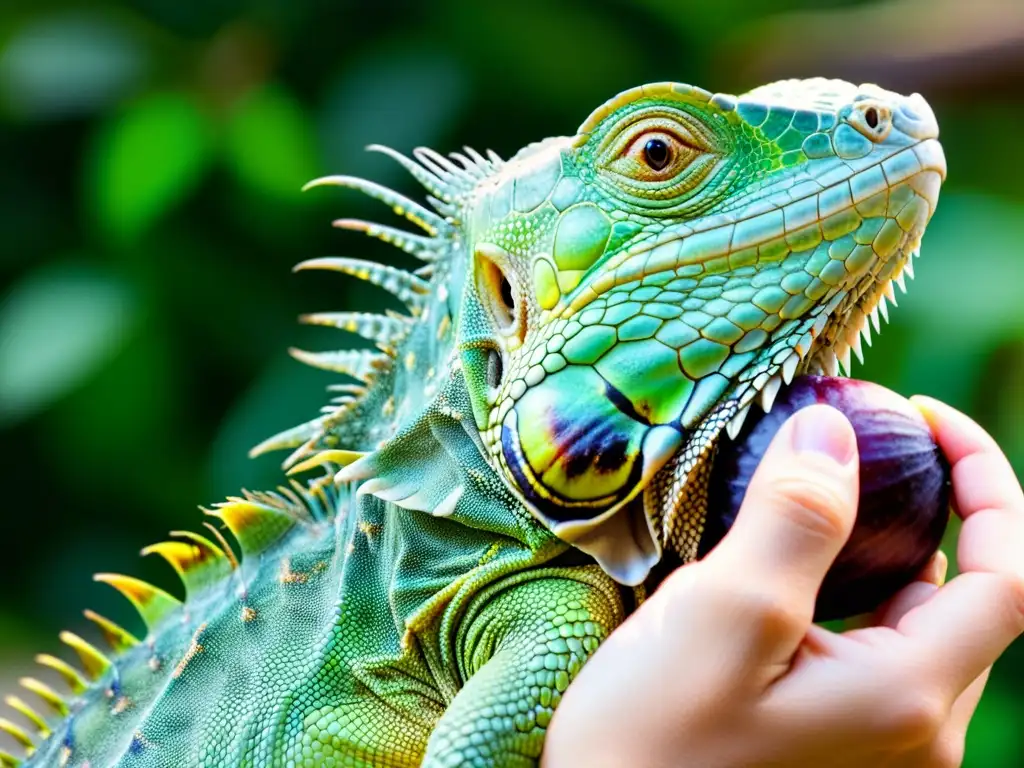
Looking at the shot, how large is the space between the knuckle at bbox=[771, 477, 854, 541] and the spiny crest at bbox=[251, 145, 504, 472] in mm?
595

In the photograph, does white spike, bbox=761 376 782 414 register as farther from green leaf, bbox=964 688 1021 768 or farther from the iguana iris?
green leaf, bbox=964 688 1021 768

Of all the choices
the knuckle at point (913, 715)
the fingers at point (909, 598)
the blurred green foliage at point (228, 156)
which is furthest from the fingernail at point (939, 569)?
the blurred green foliage at point (228, 156)

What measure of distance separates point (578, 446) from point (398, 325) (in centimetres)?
53

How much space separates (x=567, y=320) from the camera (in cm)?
136

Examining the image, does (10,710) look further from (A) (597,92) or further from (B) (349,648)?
(B) (349,648)

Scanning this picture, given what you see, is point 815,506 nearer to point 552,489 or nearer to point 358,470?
point 552,489

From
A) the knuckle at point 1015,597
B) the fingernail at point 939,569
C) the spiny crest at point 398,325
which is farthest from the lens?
the spiny crest at point 398,325

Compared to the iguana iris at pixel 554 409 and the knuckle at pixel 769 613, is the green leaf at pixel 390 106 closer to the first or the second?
the iguana iris at pixel 554 409

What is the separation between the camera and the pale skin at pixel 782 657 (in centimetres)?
119

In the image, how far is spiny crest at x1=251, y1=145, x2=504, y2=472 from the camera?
1.64 metres

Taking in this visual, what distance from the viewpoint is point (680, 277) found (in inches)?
52.4

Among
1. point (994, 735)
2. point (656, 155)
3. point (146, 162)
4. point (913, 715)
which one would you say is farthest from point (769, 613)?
point (146, 162)

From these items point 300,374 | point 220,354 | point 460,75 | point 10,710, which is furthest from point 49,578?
point 460,75

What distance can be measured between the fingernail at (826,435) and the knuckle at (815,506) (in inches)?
1.6
